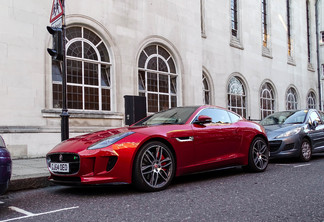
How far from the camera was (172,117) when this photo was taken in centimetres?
642

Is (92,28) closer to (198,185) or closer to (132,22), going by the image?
(132,22)

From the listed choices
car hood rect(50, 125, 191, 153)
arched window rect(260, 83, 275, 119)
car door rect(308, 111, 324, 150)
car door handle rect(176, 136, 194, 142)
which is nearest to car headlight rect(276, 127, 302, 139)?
car door rect(308, 111, 324, 150)

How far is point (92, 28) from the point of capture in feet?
40.9

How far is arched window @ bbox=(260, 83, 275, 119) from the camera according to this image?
2420 cm

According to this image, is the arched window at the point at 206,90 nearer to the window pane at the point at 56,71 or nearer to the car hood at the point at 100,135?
the window pane at the point at 56,71

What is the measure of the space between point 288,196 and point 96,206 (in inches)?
102

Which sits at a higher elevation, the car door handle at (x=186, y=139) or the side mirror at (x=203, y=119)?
the side mirror at (x=203, y=119)

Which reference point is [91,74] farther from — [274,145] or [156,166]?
[156,166]

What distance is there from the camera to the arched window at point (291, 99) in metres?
27.1

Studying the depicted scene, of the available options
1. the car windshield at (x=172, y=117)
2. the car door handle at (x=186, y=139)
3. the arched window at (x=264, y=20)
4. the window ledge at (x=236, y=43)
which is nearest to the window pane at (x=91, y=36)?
the car windshield at (x=172, y=117)

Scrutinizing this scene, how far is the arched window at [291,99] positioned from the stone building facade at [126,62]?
1.78 metres

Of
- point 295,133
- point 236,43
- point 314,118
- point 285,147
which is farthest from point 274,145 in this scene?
point 236,43

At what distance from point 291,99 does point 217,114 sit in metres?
22.8

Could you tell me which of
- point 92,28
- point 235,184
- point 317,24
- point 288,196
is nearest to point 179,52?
point 92,28
